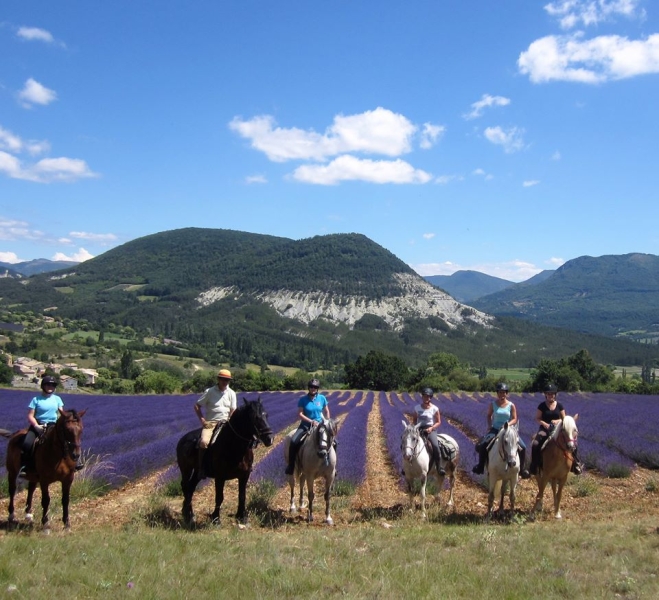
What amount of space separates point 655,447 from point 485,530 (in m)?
9.37

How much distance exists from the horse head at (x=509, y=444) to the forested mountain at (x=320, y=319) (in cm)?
9568

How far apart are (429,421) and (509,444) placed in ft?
4.91

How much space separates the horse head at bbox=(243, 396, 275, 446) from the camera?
7098 mm

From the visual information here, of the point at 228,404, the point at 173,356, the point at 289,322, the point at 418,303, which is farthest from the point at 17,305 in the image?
the point at 228,404

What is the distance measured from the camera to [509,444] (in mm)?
7898

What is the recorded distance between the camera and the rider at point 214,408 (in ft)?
24.7

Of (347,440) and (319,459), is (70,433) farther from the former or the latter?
(347,440)

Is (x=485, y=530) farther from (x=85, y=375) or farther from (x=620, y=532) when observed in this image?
(x=85, y=375)

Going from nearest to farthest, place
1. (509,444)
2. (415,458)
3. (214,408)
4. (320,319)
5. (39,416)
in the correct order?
(39,416), (214,408), (509,444), (415,458), (320,319)

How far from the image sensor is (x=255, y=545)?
6.11m

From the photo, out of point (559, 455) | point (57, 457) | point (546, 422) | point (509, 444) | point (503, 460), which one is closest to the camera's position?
point (57, 457)

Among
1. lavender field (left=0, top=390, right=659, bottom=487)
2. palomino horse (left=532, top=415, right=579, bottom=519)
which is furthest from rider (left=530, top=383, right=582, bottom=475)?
lavender field (left=0, top=390, right=659, bottom=487)

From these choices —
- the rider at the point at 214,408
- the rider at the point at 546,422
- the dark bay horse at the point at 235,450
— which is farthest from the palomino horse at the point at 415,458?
the rider at the point at 214,408

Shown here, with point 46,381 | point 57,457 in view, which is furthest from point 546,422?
point 46,381
